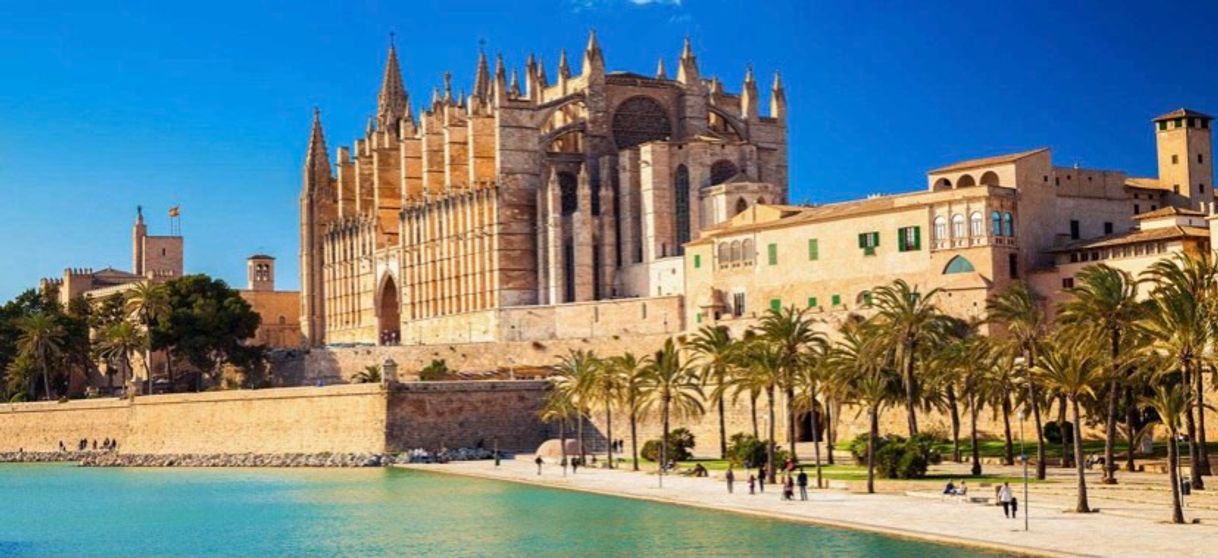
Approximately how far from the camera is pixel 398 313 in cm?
9300

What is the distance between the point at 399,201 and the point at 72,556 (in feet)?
190

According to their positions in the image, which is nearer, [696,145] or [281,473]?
[281,473]

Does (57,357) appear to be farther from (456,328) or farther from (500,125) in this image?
(500,125)

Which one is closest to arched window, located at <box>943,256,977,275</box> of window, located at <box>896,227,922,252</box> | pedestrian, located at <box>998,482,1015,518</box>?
window, located at <box>896,227,922,252</box>

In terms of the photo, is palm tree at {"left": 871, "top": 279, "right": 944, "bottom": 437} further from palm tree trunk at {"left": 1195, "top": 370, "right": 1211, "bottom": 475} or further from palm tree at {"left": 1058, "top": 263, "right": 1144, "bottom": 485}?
palm tree trunk at {"left": 1195, "top": 370, "right": 1211, "bottom": 475}

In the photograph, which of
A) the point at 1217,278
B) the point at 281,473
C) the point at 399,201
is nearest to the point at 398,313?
the point at 399,201

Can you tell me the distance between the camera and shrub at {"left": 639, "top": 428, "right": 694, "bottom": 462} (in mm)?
53938

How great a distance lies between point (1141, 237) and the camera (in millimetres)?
52750

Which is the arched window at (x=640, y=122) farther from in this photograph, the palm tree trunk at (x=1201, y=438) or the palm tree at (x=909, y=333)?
the palm tree trunk at (x=1201, y=438)

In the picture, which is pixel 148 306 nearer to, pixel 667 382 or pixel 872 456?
pixel 667 382

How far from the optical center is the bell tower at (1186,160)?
63.8 metres

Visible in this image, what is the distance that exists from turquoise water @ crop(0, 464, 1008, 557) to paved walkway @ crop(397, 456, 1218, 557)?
629mm

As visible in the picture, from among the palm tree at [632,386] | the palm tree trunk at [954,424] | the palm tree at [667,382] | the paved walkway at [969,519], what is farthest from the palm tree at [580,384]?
the palm tree trunk at [954,424]

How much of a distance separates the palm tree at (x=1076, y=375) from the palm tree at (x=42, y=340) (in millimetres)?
57193
